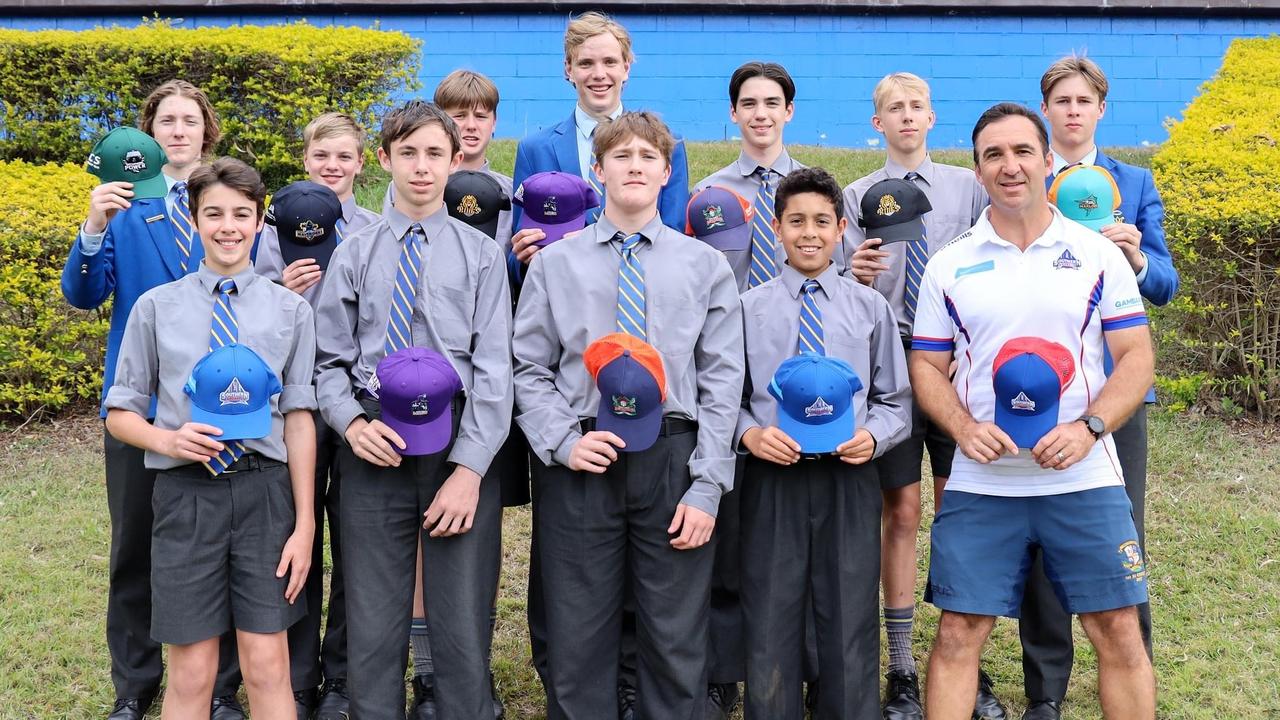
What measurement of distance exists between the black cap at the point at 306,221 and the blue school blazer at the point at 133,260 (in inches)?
13.0

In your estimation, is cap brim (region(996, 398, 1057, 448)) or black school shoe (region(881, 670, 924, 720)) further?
black school shoe (region(881, 670, 924, 720))

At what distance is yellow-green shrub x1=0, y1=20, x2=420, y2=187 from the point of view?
900 centimetres

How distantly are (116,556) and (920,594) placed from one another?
12.0 feet

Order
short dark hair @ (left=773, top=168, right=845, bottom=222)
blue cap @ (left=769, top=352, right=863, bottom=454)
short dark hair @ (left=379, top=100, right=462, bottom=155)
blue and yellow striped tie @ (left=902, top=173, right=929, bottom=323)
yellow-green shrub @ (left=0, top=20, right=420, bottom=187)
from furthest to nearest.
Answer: yellow-green shrub @ (left=0, top=20, right=420, bottom=187) → blue and yellow striped tie @ (left=902, top=173, right=929, bottom=323) → short dark hair @ (left=773, top=168, right=845, bottom=222) → short dark hair @ (left=379, top=100, right=462, bottom=155) → blue cap @ (left=769, top=352, right=863, bottom=454)

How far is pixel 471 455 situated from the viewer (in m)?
3.86

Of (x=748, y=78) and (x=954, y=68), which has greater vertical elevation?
(x=954, y=68)

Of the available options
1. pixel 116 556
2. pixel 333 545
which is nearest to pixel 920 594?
pixel 333 545

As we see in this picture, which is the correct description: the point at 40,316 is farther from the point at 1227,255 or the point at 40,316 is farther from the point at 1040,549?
the point at 1227,255

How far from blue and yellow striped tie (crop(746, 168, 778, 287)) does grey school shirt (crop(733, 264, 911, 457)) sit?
339 mm

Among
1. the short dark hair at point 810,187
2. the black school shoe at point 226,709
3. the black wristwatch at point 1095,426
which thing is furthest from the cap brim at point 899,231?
the black school shoe at point 226,709

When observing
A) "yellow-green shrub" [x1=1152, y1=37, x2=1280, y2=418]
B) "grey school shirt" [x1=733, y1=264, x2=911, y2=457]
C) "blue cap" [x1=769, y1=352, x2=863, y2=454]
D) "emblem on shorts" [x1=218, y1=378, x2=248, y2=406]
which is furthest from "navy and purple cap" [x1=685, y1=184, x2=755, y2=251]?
"yellow-green shrub" [x1=1152, y1=37, x2=1280, y2=418]

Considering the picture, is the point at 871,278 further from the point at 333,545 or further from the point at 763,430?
the point at 333,545

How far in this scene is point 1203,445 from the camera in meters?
7.08

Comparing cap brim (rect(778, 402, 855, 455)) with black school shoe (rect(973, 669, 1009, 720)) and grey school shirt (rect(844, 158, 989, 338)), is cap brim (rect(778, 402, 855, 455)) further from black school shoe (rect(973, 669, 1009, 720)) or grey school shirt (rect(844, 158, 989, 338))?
black school shoe (rect(973, 669, 1009, 720))
